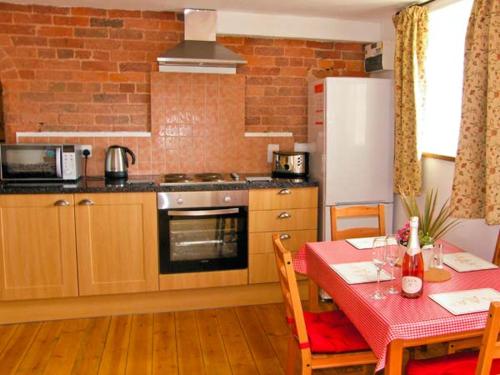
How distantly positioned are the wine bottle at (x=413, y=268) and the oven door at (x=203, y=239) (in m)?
1.76

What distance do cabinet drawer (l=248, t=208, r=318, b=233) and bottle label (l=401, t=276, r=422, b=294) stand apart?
1.78 meters

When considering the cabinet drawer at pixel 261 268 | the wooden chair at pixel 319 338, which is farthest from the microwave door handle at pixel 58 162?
the wooden chair at pixel 319 338

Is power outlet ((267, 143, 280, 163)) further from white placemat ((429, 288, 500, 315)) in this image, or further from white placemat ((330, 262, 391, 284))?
white placemat ((429, 288, 500, 315))

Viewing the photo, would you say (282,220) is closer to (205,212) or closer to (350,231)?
(205,212)

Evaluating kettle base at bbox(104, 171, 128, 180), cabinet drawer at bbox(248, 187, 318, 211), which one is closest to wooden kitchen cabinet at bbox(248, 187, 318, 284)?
cabinet drawer at bbox(248, 187, 318, 211)

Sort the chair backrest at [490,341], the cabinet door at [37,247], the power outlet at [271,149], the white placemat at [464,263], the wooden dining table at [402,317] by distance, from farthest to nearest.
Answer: the power outlet at [271,149] < the cabinet door at [37,247] < the white placemat at [464,263] < the wooden dining table at [402,317] < the chair backrest at [490,341]

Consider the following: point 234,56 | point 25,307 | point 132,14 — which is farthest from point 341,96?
point 25,307

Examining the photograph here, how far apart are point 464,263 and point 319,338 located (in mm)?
740

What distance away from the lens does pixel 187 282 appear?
3432 millimetres

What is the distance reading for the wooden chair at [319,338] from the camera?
6.07 feet

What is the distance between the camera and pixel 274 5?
3.51 m

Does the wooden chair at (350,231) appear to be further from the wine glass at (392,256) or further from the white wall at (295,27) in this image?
the white wall at (295,27)

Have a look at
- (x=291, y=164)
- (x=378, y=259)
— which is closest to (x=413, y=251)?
(x=378, y=259)

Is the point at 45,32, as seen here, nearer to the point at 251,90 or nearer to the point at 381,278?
the point at 251,90
